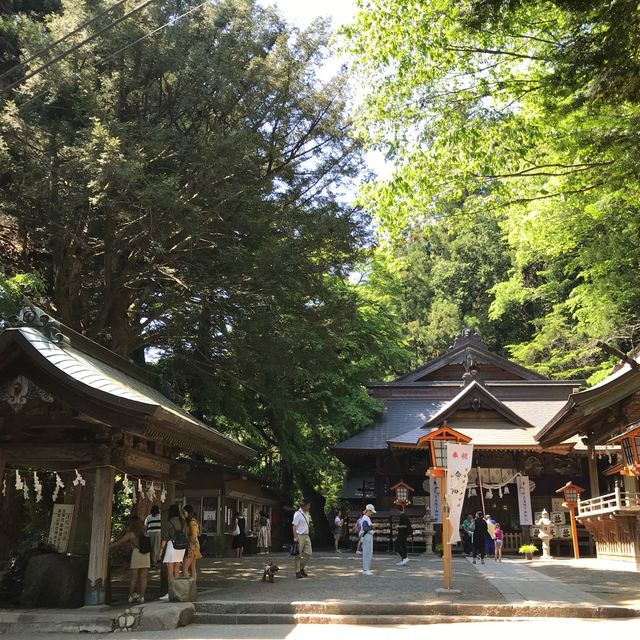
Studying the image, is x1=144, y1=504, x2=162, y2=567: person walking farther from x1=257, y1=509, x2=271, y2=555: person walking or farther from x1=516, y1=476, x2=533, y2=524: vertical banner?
x1=516, y1=476, x2=533, y2=524: vertical banner

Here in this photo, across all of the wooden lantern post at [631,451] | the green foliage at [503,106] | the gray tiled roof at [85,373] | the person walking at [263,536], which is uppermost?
the green foliage at [503,106]

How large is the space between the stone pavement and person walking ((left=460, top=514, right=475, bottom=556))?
3.58 m

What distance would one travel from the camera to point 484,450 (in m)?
23.4

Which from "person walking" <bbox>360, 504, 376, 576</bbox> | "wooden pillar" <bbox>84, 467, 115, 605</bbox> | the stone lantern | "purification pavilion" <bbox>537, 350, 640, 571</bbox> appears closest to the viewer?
"wooden pillar" <bbox>84, 467, 115, 605</bbox>

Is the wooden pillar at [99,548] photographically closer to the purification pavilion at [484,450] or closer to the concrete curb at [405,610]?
the concrete curb at [405,610]

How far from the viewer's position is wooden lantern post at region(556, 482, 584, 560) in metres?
19.7

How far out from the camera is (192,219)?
1417 centimetres

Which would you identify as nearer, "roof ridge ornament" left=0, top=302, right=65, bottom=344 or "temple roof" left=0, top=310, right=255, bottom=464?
"temple roof" left=0, top=310, right=255, bottom=464

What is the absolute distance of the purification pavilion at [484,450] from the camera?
23.5m

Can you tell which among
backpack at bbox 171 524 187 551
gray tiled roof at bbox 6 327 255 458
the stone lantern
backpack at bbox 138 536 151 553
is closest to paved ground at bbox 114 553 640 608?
backpack at bbox 171 524 187 551

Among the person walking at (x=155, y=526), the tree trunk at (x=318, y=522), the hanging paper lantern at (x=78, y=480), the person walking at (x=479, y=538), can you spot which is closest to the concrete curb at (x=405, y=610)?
the hanging paper lantern at (x=78, y=480)

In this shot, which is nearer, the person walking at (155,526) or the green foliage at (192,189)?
the person walking at (155,526)

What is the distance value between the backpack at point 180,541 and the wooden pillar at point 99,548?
3.48ft

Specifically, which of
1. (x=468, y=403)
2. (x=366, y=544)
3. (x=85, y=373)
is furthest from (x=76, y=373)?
(x=468, y=403)
